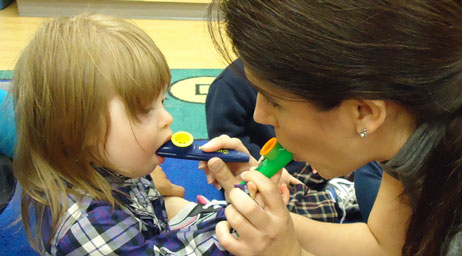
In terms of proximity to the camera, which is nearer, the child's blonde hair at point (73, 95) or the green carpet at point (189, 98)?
the child's blonde hair at point (73, 95)

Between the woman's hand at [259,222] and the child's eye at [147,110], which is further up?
the child's eye at [147,110]

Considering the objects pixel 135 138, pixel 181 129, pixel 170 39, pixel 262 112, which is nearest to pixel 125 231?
pixel 135 138

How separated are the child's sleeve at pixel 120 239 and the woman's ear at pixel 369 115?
368mm

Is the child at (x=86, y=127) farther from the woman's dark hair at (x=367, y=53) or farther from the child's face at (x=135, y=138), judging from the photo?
the woman's dark hair at (x=367, y=53)

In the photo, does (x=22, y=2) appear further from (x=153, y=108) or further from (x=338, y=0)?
(x=338, y=0)

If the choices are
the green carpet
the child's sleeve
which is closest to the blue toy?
the child's sleeve

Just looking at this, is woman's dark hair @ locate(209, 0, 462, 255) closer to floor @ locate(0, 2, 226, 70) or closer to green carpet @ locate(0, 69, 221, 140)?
green carpet @ locate(0, 69, 221, 140)

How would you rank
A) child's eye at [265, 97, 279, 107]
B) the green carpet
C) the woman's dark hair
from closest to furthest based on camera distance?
1. the woman's dark hair
2. child's eye at [265, 97, 279, 107]
3. the green carpet

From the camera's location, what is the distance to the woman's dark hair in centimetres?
42

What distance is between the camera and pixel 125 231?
65 centimetres

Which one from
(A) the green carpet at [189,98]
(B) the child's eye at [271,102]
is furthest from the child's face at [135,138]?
(A) the green carpet at [189,98]

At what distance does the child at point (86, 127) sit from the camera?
2.01 ft

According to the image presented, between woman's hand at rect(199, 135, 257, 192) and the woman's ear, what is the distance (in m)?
0.31

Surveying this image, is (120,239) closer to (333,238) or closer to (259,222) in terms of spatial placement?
(259,222)
